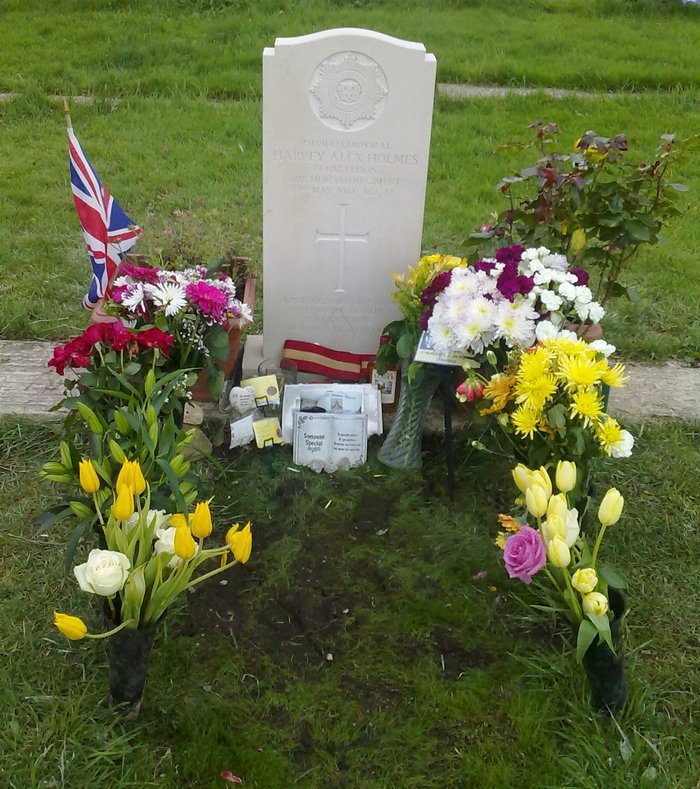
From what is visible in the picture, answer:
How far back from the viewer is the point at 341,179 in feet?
10.5

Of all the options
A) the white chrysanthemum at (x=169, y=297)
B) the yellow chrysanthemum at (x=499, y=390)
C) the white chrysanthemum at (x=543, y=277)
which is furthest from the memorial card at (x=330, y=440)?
the white chrysanthemum at (x=543, y=277)

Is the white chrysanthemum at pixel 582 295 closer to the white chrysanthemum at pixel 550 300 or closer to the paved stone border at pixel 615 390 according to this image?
the white chrysanthemum at pixel 550 300

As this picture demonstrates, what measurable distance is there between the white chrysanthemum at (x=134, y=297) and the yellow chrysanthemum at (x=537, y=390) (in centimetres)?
138

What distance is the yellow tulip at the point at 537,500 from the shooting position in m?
1.95

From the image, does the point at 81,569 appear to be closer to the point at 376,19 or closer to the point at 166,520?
the point at 166,520

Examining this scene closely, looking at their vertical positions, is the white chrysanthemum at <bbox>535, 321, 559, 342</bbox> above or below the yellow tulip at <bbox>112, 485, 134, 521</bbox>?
above

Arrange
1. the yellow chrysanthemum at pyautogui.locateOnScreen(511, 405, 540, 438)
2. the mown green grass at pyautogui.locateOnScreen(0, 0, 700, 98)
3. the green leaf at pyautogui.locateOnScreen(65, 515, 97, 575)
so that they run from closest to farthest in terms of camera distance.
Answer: the green leaf at pyautogui.locateOnScreen(65, 515, 97, 575), the yellow chrysanthemum at pyautogui.locateOnScreen(511, 405, 540, 438), the mown green grass at pyautogui.locateOnScreen(0, 0, 700, 98)

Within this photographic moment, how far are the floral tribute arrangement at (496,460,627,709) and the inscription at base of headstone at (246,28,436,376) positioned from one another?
1.56m

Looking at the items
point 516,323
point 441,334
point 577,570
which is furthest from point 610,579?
point 441,334

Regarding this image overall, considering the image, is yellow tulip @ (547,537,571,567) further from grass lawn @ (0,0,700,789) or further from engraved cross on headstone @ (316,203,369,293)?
engraved cross on headstone @ (316,203,369,293)

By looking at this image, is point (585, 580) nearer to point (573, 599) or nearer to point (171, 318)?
point (573, 599)

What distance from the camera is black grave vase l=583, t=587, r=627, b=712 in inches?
81.1

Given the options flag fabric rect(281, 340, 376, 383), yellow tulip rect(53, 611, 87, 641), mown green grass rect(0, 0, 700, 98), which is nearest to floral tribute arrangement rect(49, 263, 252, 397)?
flag fabric rect(281, 340, 376, 383)

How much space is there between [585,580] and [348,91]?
80.0 inches
